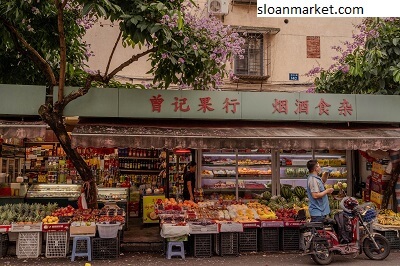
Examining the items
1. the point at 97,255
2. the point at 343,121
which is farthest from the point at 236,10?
the point at 97,255

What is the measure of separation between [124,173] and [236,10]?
698cm

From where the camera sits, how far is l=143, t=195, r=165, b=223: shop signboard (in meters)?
12.5

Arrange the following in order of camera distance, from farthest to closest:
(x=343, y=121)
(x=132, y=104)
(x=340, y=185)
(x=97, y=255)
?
(x=340, y=185), (x=343, y=121), (x=132, y=104), (x=97, y=255)

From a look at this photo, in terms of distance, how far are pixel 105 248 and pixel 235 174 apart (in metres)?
6.37

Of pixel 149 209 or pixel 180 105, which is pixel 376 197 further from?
pixel 149 209

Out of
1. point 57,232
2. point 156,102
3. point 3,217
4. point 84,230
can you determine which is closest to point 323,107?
point 156,102

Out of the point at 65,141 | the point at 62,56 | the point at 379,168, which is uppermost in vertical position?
the point at 62,56

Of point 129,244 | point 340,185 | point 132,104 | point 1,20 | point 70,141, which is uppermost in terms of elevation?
point 1,20

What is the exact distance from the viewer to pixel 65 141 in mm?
9227

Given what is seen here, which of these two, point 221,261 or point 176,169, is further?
point 176,169

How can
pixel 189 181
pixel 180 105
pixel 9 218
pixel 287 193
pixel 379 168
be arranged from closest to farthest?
1. pixel 9 218
2. pixel 180 105
3. pixel 379 168
4. pixel 287 193
5. pixel 189 181

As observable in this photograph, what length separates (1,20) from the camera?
29.9ft

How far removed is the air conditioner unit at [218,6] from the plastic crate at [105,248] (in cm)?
891

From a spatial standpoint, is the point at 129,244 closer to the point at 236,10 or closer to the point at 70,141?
the point at 70,141
